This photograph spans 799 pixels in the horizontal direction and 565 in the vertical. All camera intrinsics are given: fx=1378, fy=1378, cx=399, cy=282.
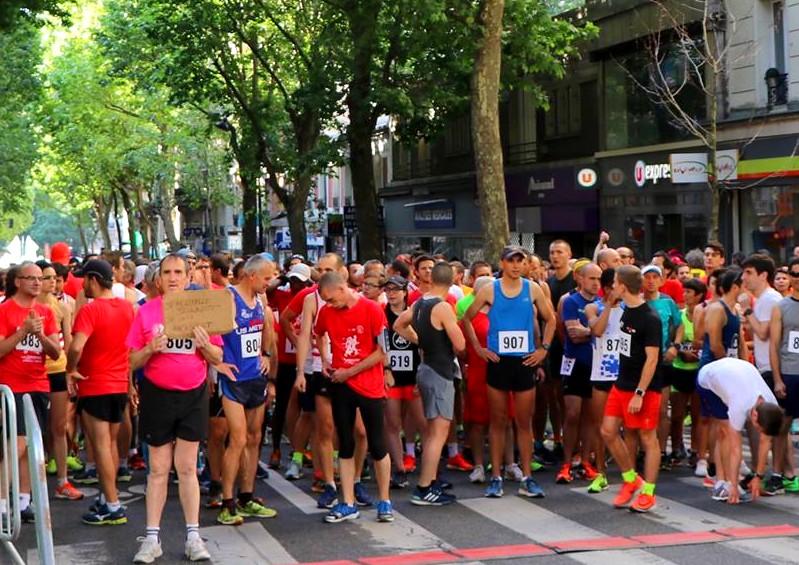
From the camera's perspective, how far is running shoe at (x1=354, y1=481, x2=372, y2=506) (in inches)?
428

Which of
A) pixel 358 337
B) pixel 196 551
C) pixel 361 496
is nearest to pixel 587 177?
pixel 361 496

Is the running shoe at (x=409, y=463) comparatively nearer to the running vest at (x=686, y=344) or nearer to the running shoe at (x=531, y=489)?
the running shoe at (x=531, y=489)

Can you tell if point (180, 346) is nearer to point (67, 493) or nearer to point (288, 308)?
point (288, 308)

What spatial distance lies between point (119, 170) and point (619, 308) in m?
44.7

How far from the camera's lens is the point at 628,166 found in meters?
31.5

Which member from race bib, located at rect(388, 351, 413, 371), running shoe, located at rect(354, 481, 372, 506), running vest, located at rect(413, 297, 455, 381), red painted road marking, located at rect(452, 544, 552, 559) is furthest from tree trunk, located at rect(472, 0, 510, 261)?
red painted road marking, located at rect(452, 544, 552, 559)

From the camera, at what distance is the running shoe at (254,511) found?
34.2 feet

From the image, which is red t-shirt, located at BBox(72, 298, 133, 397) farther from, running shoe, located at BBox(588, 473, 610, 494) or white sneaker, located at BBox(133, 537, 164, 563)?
running shoe, located at BBox(588, 473, 610, 494)

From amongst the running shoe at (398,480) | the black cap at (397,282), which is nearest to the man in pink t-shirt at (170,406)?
the running shoe at (398,480)

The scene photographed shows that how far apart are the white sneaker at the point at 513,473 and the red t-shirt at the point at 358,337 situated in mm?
2066

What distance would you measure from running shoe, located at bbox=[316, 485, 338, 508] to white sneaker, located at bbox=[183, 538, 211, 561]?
1.90 metres

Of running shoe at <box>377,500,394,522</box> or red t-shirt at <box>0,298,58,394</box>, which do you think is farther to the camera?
running shoe at <box>377,500,394,522</box>

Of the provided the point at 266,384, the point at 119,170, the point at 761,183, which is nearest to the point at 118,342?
the point at 266,384

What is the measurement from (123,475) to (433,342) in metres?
3.31
